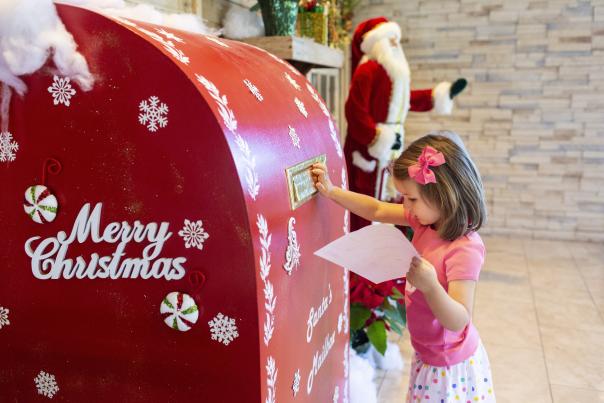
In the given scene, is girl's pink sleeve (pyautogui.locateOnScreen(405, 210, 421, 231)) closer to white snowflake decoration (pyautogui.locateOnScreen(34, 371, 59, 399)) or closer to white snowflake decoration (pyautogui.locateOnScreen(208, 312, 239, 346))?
white snowflake decoration (pyautogui.locateOnScreen(208, 312, 239, 346))

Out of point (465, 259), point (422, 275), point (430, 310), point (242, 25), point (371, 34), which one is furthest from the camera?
point (371, 34)

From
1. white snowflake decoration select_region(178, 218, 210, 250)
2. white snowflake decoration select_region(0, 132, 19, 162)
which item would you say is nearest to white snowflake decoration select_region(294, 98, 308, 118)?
white snowflake decoration select_region(178, 218, 210, 250)

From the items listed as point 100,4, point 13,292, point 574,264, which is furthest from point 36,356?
point 574,264

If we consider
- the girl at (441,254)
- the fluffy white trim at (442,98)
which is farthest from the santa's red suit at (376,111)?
the girl at (441,254)

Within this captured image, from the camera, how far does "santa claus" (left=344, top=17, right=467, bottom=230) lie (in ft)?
9.61

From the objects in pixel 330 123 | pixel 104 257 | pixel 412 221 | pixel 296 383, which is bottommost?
pixel 296 383

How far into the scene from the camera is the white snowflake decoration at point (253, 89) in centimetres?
108

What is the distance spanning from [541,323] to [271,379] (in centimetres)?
233

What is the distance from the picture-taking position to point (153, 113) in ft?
2.99

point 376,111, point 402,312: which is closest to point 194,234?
point 402,312

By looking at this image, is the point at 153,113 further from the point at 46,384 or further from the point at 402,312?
the point at 402,312

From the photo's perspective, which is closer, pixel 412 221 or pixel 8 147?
pixel 8 147

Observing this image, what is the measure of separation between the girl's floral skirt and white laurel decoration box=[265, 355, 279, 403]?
21.9 inches

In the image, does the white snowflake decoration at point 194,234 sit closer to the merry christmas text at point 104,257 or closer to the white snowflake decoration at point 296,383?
the merry christmas text at point 104,257
